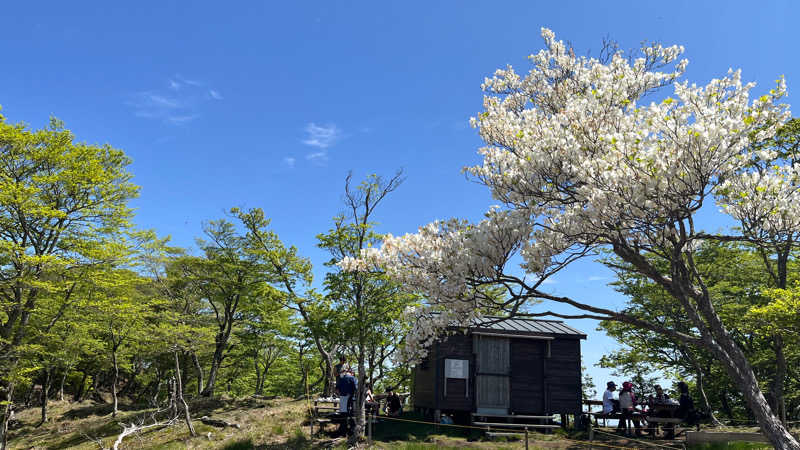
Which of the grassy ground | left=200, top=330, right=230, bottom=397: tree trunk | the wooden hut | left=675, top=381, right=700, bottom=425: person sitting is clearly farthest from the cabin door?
left=200, top=330, right=230, bottom=397: tree trunk

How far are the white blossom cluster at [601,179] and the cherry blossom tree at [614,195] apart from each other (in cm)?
2

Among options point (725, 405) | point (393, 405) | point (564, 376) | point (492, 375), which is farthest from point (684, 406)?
point (725, 405)

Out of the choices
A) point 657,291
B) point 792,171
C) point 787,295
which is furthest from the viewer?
point 657,291

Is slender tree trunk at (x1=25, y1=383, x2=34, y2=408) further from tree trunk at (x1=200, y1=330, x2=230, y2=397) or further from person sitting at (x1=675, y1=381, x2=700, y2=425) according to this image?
person sitting at (x1=675, y1=381, x2=700, y2=425)

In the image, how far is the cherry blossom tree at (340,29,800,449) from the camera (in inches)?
311

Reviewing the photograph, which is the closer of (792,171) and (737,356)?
(792,171)

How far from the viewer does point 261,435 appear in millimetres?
17000

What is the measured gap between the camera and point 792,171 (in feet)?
28.2

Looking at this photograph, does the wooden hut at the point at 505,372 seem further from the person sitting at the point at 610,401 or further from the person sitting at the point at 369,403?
the person sitting at the point at 369,403

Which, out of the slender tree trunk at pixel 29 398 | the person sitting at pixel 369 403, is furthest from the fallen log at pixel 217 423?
the slender tree trunk at pixel 29 398

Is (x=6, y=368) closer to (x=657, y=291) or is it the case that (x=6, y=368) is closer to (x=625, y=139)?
(x=625, y=139)

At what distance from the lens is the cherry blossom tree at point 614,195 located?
25.9ft

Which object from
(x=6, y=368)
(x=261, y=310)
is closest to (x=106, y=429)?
(x=6, y=368)

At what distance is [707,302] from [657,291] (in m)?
14.1
